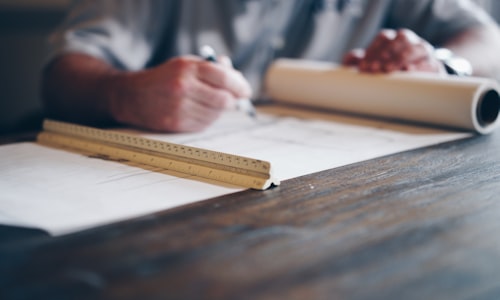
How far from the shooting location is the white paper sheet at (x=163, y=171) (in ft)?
2.23

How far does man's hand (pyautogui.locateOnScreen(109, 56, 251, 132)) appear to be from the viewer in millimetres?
1093

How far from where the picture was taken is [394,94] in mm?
1248

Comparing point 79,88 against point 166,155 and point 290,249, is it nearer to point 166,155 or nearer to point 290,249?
point 166,155

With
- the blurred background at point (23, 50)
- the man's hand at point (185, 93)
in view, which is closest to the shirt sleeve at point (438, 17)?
the man's hand at point (185, 93)

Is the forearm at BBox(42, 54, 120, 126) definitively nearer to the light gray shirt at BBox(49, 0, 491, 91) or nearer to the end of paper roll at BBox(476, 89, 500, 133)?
the light gray shirt at BBox(49, 0, 491, 91)

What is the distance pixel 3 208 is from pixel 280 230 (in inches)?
13.5

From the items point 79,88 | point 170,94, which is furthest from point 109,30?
point 170,94

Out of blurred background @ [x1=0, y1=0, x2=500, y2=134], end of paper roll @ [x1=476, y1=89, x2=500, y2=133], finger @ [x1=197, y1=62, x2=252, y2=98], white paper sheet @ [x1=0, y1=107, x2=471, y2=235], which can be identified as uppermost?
blurred background @ [x1=0, y1=0, x2=500, y2=134]

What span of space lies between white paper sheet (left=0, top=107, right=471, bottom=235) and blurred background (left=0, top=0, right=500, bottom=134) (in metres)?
1.37

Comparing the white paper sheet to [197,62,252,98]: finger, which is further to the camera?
[197,62,252,98]: finger

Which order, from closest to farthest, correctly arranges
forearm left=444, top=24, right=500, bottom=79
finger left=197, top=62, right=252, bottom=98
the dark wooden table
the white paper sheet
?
1. the dark wooden table
2. the white paper sheet
3. finger left=197, top=62, right=252, bottom=98
4. forearm left=444, top=24, right=500, bottom=79

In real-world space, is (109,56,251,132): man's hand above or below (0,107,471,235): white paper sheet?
above

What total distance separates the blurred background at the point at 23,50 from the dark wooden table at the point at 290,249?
1.86 m

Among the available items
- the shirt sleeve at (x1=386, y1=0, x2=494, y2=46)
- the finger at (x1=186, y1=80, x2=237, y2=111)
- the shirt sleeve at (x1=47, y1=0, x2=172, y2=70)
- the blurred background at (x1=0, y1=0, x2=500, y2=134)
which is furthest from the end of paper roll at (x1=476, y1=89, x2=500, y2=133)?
the blurred background at (x1=0, y1=0, x2=500, y2=134)
